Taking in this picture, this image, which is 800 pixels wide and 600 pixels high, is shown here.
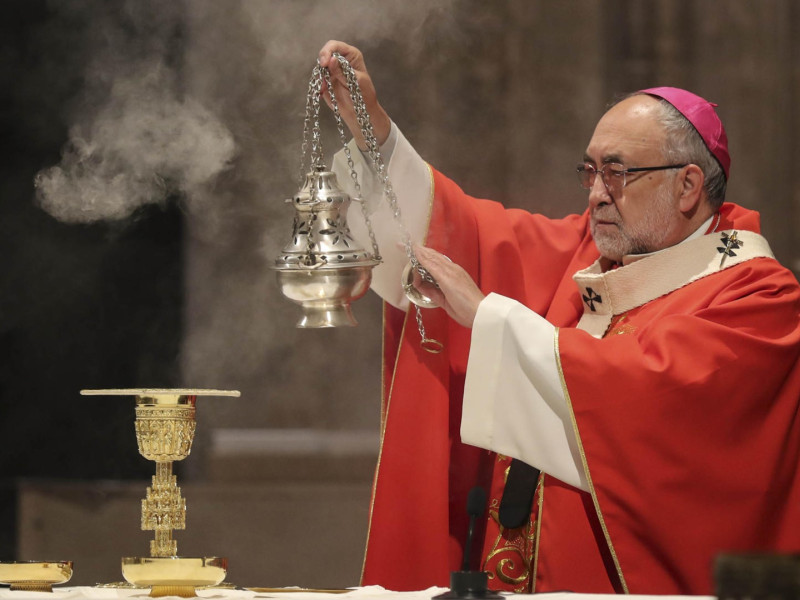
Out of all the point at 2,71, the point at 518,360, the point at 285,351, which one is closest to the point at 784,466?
the point at 518,360

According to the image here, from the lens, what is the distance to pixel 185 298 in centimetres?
482

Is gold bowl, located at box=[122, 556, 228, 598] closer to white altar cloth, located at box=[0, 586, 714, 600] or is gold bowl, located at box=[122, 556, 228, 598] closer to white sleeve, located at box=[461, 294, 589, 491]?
white altar cloth, located at box=[0, 586, 714, 600]

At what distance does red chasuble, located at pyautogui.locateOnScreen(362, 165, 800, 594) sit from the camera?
9.18ft

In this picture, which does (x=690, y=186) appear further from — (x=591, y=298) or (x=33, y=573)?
(x=33, y=573)

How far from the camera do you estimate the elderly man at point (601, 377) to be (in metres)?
2.80

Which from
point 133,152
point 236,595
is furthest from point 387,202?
point 133,152

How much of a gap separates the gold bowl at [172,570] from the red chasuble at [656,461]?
995 millimetres

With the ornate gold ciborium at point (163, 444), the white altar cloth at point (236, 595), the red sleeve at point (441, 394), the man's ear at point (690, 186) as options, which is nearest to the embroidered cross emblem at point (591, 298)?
the red sleeve at point (441, 394)

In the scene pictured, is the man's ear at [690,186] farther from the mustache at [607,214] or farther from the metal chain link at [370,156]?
the metal chain link at [370,156]

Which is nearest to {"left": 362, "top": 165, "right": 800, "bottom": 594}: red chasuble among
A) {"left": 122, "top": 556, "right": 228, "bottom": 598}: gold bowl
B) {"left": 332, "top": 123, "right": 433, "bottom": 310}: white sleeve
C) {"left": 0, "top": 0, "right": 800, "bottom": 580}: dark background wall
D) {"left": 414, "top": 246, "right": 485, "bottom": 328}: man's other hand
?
{"left": 414, "top": 246, "right": 485, "bottom": 328}: man's other hand

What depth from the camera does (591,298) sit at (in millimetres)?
3297

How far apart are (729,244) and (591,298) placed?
0.42 meters

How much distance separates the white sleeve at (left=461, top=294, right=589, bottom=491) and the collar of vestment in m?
0.40

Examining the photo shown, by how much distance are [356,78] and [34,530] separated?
8.68 feet
